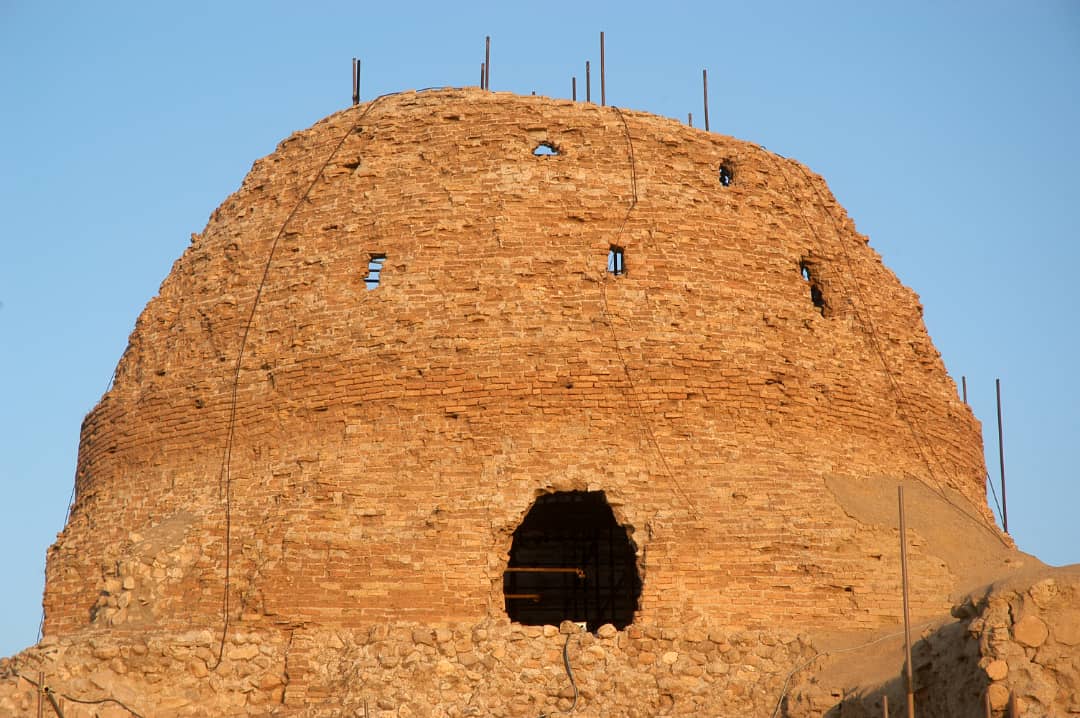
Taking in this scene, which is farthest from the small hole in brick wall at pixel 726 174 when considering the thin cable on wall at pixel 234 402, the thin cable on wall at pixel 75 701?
the thin cable on wall at pixel 75 701

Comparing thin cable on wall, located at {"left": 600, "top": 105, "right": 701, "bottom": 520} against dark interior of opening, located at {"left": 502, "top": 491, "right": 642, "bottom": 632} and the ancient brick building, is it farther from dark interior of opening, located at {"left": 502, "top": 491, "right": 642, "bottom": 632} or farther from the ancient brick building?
dark interior of opening, located at {"left": 502, "top": 491, "right": 642, "bottom": 632}

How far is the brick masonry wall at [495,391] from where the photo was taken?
1490 centimetres

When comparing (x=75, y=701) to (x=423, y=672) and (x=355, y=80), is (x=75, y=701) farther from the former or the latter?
(x=355, y=80)

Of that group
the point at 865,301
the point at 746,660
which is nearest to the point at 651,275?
the point at 865,301

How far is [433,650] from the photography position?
47.1 feet

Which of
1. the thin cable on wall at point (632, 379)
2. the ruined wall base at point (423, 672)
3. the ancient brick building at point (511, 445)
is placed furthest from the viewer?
the thin cable on wall at point (632, 379)

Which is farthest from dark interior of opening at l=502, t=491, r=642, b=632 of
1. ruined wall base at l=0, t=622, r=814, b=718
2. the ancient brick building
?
ruined wall base at l=0, t=622, r=814, b=718

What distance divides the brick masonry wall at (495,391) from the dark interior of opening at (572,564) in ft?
8.80

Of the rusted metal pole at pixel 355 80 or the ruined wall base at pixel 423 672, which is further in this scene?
the rusted metal pole at pixel 355 80

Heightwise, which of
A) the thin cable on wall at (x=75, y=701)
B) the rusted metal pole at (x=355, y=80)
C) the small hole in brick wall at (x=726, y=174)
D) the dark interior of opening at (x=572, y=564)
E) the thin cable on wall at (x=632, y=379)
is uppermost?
the rusted metal pole at (x=355, y=80)

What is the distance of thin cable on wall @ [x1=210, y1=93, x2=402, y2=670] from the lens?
15.0 metres

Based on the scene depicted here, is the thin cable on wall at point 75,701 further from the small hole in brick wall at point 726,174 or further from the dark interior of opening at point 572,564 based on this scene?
the small hole in brick wall at point 726,174

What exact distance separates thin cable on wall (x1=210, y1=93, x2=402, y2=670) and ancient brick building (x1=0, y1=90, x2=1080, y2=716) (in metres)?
0.04

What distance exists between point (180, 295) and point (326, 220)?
6.75ft
